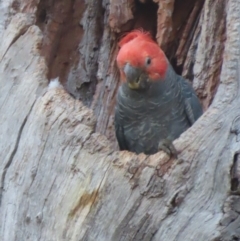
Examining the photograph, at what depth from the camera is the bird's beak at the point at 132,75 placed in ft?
7.53

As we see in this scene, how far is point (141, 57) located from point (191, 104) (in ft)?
1.24

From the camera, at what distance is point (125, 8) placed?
2660 millimetres

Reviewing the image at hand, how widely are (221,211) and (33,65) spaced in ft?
3.03

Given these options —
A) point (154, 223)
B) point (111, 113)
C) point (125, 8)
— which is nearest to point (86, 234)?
point (154, 223)

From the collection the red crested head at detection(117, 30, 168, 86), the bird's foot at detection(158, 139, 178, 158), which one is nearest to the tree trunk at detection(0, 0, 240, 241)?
the bird's foot at detection(158, 139, 178, 158)

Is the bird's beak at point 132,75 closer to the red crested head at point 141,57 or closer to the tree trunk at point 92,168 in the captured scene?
the red crested head at point 141,57

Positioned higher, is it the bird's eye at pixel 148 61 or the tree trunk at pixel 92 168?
the bird's eye at pixel 148 61

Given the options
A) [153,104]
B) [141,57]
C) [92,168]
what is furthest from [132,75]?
[92,168]

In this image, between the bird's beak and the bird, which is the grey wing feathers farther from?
the bird's beak

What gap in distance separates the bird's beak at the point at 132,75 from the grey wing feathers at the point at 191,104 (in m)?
0.27

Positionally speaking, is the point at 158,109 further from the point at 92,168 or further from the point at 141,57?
the point at 92,168

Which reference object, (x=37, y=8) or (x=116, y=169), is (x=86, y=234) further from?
(x=37, y=8)

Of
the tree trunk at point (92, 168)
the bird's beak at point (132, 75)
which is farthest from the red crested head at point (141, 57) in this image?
the tree trunk at point (92, 168)

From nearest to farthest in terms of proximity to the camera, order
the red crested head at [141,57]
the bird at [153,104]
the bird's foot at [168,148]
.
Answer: the bird's foot at [168,148], the red crested head at [141,57], the bird at [153,104]
